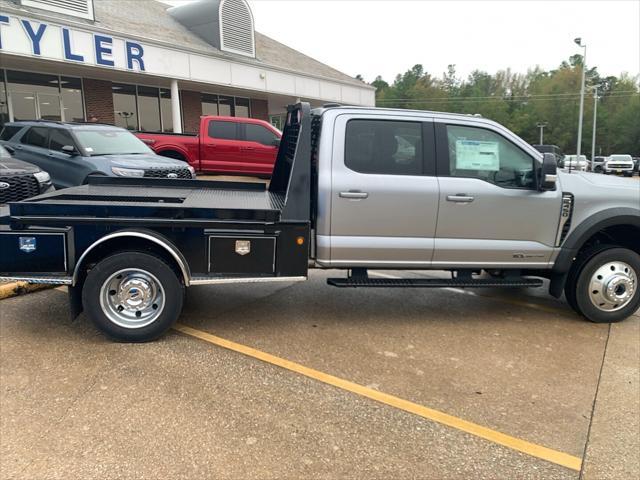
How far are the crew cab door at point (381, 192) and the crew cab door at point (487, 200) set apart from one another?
0.15 m

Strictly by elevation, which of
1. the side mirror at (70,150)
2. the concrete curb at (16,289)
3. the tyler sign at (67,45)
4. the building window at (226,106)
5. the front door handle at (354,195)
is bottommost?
the concrete curb at (16,289)

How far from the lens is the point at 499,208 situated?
4.88 meters

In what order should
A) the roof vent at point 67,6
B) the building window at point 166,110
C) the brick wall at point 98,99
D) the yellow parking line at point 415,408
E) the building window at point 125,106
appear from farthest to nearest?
the building window at point 166,110 → the building window at point 125,106 → the brick wall at point 98,99 → the roof vent at point 67,6 → the yellow parking line at point 415,408

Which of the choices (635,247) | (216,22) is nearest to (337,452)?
(635,247)

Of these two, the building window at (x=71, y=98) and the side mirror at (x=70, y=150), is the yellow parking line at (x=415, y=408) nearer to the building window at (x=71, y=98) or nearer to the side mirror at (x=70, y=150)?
the side mirror at (x=70, y=150)

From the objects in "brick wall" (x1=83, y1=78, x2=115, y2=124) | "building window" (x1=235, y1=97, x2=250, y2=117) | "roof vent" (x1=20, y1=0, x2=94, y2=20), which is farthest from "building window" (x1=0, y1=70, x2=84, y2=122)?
"building window" (x1=235, y1=97, x2=250, y2=117)

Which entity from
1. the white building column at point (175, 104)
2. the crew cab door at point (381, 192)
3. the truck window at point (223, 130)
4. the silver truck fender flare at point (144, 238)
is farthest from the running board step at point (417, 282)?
the white building column at point (175, 104)

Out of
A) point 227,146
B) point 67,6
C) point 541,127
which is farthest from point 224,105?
point 541,127

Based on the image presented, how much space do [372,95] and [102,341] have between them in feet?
89.3

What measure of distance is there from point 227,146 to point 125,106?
7547 mm

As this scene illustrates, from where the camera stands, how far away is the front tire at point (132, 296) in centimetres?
425

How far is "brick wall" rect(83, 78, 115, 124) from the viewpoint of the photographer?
18.9 meters

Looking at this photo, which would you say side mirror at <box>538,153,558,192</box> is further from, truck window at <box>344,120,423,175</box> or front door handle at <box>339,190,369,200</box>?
front door handle at <box>339,190,369,200</box>

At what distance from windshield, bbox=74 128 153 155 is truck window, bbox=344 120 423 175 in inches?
258
